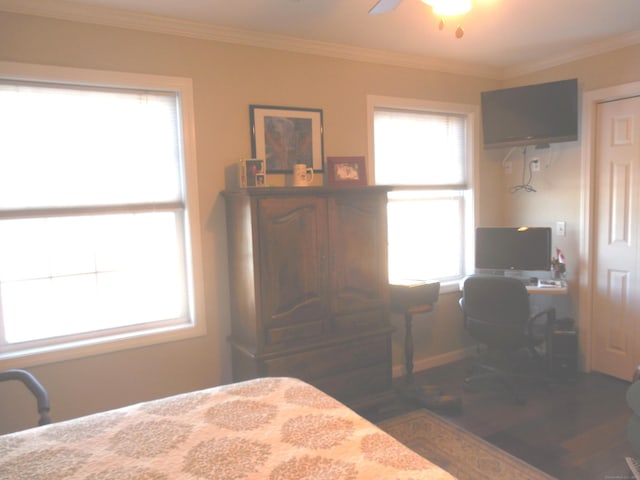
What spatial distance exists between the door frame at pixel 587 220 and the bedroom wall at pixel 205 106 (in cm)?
138

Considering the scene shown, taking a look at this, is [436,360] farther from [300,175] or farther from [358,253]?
[300,175]

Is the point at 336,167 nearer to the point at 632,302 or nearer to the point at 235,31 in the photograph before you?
the point at 235,31

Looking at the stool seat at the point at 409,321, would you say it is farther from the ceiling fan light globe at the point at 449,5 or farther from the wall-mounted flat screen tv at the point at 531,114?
the ceiling fan light globe at the point at 449,5

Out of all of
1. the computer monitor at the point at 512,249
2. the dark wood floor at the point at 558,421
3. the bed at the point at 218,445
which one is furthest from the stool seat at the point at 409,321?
the bed at the point at 218,445

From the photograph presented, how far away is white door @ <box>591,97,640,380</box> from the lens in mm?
3434

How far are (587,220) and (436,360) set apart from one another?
168 cm

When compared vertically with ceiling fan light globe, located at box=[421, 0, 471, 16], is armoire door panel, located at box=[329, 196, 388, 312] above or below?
below

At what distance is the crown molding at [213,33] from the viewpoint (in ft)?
8.00

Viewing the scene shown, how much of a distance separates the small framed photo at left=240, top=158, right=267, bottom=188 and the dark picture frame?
0.21m

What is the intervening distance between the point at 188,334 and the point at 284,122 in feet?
5.07

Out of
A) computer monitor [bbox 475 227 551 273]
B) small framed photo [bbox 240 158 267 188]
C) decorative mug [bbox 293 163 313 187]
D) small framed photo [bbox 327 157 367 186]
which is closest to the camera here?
small framed photo [bbox 240 158 267 188]

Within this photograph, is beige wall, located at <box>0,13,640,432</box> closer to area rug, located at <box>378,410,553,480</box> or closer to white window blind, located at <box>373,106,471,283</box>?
white window blind, located at <box>373,106,471,283</box>

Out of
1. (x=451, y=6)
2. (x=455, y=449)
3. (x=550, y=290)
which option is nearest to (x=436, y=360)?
(x=550, y=290)

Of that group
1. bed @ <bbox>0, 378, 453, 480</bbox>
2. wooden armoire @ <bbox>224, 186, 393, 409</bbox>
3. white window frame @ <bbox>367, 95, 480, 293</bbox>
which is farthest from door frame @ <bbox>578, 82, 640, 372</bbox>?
bed @ <bbox>0, 378, 453, 480</bbox>
